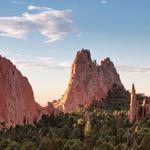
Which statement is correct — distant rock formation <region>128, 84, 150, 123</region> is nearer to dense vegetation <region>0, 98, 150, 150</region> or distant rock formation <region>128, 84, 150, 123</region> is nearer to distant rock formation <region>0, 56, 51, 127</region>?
Answer: dense vegetation <region>0, 98, 150, 150</region>

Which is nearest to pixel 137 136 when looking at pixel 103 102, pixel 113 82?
pixel 103 102

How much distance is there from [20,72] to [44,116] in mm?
13095

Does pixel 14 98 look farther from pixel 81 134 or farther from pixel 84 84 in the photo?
pixel 84 84

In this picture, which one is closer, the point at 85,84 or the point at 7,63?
the point at 7,63

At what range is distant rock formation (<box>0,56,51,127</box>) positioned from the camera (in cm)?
11775

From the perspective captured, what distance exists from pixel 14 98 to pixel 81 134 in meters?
25.7

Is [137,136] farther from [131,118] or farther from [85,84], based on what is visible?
[85,84]

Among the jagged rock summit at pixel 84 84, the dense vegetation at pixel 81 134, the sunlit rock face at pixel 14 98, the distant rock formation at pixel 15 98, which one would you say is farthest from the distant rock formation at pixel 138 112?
the jagged rock summit at pixel 84 84

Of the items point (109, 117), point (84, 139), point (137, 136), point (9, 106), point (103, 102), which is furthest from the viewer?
point (103, 102)

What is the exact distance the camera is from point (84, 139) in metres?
102

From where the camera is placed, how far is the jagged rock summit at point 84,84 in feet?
554

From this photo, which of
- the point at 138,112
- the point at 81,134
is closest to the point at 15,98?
the point at 81,134

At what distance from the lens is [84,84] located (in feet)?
574

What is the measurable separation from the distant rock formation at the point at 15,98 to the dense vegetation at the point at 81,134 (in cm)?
398
